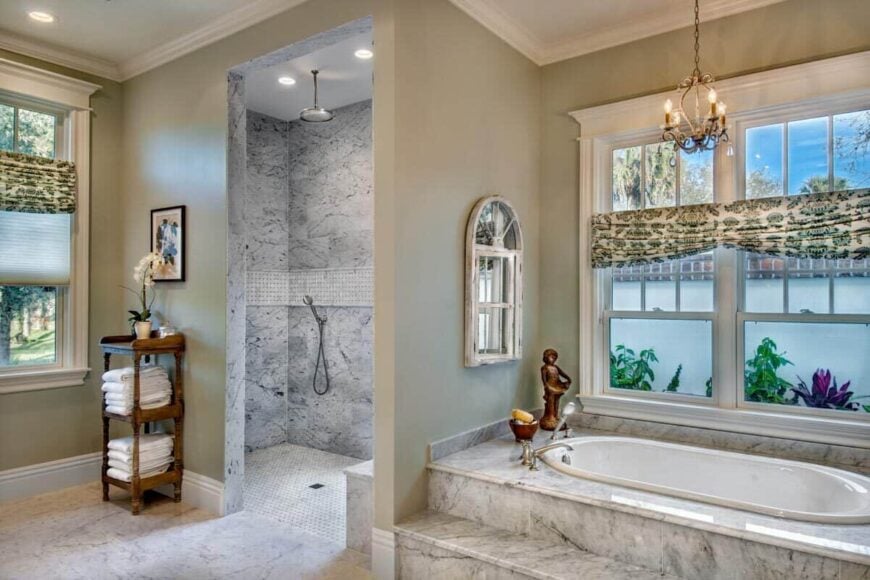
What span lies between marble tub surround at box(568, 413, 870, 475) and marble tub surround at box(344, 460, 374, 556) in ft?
4.83

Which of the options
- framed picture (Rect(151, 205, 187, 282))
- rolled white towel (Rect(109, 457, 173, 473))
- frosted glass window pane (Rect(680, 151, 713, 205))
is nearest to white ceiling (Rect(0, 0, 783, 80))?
frosted glass window pane (Rect(680, 151, 713, 205))

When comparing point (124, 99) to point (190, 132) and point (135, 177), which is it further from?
point (190, 132)

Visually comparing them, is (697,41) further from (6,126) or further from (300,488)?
(6,126)

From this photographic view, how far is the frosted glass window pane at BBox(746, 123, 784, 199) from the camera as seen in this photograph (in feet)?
9.94

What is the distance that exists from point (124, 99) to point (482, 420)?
3.48m

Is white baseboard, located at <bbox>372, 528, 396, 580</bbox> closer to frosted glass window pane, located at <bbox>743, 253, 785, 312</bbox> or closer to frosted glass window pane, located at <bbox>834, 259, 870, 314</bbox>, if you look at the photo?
frosted glass window pane, located at <bbox>743, 253, 785, 312</bbox>

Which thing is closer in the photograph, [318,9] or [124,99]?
[318,9]

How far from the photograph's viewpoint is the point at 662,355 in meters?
3.40

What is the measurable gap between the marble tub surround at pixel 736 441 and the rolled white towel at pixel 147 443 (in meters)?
2.61

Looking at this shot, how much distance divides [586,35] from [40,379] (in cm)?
423

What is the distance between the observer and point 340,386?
4.72 meters

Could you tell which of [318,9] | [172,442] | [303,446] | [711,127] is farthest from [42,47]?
[711,127]

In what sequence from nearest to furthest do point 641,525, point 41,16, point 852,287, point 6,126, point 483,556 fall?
point 641,525, point 483,556, point 852,287, point 41,16, point 6,126

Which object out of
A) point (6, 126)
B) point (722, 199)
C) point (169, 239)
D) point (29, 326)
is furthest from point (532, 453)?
point (6, 126)
